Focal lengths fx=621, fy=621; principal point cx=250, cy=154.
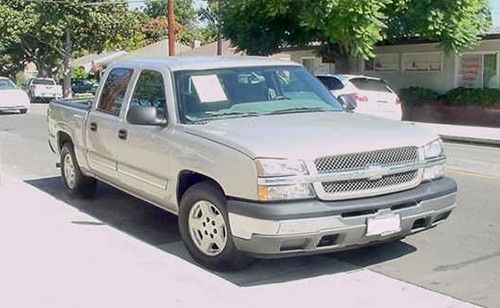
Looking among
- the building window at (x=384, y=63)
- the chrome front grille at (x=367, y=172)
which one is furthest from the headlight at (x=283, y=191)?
the building window at (x=384, y=63)

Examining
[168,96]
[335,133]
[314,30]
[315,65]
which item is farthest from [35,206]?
[315,65]

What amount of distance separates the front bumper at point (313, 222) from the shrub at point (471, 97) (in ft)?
52.4

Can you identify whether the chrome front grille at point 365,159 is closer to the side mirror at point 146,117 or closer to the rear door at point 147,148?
the rear door at point 147,148

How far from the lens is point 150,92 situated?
236 inches

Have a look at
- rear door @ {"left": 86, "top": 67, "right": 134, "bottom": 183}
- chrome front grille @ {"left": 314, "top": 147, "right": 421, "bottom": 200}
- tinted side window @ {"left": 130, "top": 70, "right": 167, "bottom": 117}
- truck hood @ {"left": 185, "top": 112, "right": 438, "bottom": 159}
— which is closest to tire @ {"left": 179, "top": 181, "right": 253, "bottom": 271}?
truck hood @ {"left": 185, "top": 112, "right": 438, "bottom": 159}

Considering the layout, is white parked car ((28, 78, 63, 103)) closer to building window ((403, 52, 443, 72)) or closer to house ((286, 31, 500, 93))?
house ((286, 31, 500, 93))

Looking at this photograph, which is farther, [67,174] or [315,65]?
[315,65]

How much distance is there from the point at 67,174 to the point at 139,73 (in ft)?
7.65

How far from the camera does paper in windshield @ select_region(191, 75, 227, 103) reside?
551 cm

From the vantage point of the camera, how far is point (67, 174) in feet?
26.0

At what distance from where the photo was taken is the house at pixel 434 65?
20.2 m

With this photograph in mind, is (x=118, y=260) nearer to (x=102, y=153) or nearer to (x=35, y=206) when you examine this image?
(x=102, y=153)

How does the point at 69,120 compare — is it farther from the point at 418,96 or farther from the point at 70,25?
the point at 70,25

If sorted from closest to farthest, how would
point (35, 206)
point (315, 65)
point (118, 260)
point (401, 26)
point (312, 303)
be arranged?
point (312, 303) < point (118, 260) < point (35, 206) < point (401, 26) < point (315, 65)
